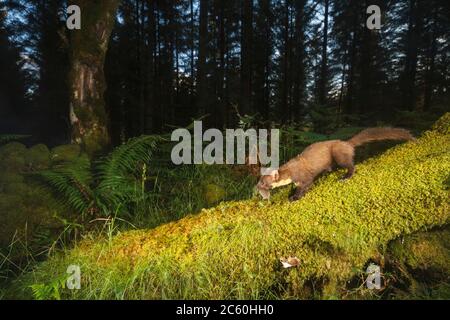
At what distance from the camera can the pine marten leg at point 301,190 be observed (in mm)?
3093

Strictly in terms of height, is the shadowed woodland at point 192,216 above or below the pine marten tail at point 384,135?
below

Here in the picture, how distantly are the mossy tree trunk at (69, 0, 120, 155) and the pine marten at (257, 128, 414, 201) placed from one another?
144 inches

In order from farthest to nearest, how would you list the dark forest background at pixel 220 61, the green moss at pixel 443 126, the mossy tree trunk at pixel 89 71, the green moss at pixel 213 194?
the dark forest background at pixel 220 61 < the mossy tree trunk at pixel 89 71 < the green moss at pixel 213 194 < the green moss at pixel 443 126

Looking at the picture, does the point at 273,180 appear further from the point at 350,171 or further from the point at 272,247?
the point at 272,247

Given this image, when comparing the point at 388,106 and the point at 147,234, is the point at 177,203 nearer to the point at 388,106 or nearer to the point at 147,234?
the point at 147,234

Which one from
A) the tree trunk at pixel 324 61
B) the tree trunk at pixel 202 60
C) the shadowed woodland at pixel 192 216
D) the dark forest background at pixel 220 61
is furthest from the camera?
the tree trunk at pixel 324 61

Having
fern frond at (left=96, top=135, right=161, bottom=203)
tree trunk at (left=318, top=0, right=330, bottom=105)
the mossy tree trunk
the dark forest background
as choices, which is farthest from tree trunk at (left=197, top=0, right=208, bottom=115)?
tree trunk at (left=318, top=0, right=330, bottom=105)

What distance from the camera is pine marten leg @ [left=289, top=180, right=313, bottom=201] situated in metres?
3.09

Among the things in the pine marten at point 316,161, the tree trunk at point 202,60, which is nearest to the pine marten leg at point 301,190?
the pine marten at point 316,161

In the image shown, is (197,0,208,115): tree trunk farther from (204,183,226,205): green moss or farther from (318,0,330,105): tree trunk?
(318,0,330,105): tree trunk

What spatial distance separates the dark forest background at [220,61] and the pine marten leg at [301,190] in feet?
19.4

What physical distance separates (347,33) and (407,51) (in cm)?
564

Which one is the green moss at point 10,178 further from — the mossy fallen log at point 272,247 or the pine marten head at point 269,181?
the pine marten head at point 269,181

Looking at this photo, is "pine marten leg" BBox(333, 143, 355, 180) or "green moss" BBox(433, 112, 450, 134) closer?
"pine marten leg" BBox(333, 143, 355, 180)
